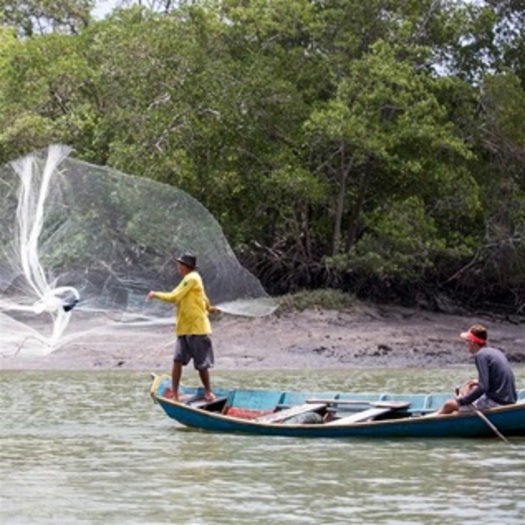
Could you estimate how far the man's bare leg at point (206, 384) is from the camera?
15.6 m

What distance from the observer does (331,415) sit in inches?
599

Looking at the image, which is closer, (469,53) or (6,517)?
(6,517)

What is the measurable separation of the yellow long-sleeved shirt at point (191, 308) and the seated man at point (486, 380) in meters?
2.96

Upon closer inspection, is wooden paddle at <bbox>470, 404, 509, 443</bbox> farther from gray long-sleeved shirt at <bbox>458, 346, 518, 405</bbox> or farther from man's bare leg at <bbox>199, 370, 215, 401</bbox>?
man's bare leg at <bbox>199, 370, 215, 401</bbox>

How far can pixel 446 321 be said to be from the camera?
29391mm

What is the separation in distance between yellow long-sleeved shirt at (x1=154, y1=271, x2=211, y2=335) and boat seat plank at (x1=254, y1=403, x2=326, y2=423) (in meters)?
1.15

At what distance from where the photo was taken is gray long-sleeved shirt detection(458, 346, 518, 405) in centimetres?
1351

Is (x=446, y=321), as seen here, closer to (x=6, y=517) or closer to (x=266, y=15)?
(x=266, y=15)

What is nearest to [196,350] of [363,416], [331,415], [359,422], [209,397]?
[209,397]

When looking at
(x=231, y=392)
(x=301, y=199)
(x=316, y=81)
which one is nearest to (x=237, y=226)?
(x=301, y=199)

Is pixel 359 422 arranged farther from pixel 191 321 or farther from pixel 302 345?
pixel 302 345

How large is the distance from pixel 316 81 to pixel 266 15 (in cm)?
166

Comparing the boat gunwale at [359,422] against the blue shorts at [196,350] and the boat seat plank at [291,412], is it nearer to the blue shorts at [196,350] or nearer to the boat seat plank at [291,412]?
the boat seat plank at [291,412]

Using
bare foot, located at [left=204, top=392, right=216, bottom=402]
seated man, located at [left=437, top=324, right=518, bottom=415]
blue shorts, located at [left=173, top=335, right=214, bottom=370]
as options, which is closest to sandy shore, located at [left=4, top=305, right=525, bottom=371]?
Answer: bare foot, located at [left=204, top=392, right=216, bottom=402]
